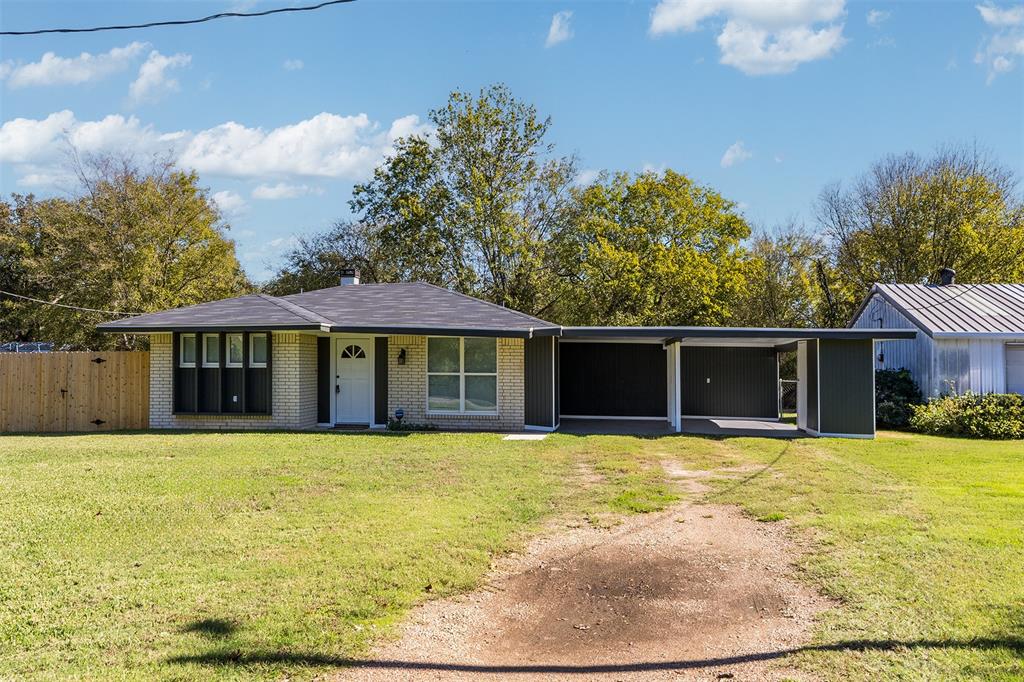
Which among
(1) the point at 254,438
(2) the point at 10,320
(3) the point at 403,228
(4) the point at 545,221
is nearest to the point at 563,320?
(4) the point at 545,221

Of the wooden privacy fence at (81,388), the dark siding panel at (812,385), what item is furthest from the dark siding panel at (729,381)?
the wooden privacy fence at (81,388)

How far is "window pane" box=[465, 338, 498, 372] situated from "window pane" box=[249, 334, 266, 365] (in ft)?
14.4

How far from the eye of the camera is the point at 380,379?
15.8m

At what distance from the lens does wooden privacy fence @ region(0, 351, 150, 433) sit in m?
16.1

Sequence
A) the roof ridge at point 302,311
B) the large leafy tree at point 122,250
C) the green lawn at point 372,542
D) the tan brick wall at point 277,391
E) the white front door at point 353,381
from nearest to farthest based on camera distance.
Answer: the green lawn at point 372,542
the roof ridge at point 302,311
the tan brick wall at point 277,391
the white front door at point 353,381
the large leafy tree at point 122,250

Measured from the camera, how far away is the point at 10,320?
3206cm

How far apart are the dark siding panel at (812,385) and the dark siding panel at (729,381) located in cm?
421

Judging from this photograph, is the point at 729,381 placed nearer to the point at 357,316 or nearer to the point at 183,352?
the point at 357,316

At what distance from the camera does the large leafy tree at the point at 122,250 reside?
26.9 meters

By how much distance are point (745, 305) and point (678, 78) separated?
1618 centimetres

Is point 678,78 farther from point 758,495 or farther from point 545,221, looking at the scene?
point 545,221

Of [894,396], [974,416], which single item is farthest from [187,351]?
[974,416]

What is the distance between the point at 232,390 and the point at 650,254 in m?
18.1

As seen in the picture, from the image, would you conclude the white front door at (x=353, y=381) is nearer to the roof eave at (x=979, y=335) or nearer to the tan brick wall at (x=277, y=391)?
the tan brick wall at (x=277, y=391)
